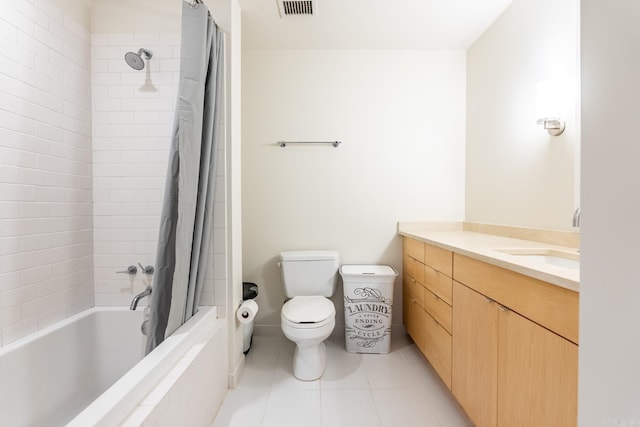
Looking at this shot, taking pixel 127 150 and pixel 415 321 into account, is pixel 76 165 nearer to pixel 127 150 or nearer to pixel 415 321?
pixel 127 150

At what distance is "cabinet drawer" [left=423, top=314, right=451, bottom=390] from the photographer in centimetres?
153

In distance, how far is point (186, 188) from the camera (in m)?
1.34

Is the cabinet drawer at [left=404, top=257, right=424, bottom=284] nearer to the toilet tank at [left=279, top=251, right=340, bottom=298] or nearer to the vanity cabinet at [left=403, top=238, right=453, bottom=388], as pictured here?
the vanity cabinet at [left=403, top=238, right=453, bottom=388]

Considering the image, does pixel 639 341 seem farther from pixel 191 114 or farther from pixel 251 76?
pixel 251 76

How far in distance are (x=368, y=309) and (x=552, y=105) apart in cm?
163

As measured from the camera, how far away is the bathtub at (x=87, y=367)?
0.91 m

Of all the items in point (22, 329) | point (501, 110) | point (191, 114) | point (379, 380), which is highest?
point (501, 110)

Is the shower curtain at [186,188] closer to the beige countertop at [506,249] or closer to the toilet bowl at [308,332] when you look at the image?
the toilet bowl at [308,332]

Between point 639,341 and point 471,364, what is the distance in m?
1.09

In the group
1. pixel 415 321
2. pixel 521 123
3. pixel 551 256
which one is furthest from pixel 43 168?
pixel 521 123

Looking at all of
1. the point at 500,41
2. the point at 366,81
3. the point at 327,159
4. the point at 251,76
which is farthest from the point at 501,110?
the point at 251,76

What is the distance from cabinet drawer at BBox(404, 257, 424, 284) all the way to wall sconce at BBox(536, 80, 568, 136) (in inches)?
41.3

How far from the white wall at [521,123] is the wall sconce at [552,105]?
1.1 inches

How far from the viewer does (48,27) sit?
147cm
